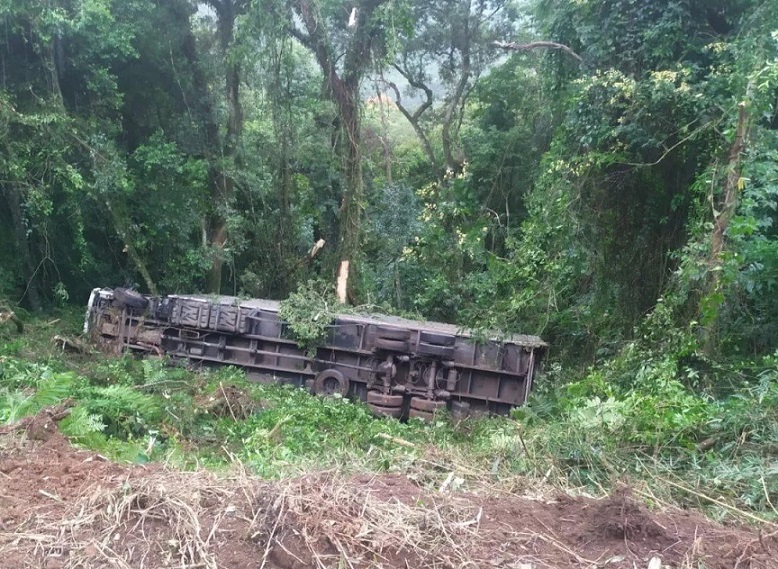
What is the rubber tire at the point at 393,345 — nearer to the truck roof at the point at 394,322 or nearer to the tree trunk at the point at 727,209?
the truck roof at the point at 394,322

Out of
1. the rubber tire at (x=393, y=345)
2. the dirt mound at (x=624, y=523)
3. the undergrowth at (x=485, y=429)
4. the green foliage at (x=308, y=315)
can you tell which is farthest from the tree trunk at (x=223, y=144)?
the dirt mound at (x=624, y=523)

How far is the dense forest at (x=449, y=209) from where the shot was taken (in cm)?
788

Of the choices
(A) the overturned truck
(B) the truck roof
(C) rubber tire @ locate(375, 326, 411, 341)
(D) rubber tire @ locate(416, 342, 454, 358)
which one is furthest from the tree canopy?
(C) rubber tire @ locate(375, 326, 411, 341)

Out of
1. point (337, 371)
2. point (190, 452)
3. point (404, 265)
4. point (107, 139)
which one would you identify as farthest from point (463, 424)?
point (107, 139)

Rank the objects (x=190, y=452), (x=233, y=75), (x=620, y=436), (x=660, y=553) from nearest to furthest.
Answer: (x=660, y=553)
(x=620, y=436)
(x=190, y=452)
(x=233, y=75)

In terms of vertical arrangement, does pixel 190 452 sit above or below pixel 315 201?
below

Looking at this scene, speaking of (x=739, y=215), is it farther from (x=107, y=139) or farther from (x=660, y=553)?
(x=107, y=139)

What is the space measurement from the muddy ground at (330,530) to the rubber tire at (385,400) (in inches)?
301

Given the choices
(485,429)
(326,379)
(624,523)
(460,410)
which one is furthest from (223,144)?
(624,523)

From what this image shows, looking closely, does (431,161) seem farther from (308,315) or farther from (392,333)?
(392,333)

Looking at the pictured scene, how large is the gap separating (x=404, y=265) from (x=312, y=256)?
2.70 metres

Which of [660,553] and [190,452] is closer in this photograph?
[660,553]

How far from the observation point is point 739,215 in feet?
28.8

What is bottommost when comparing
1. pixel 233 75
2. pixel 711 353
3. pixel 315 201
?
pixel 711 353
